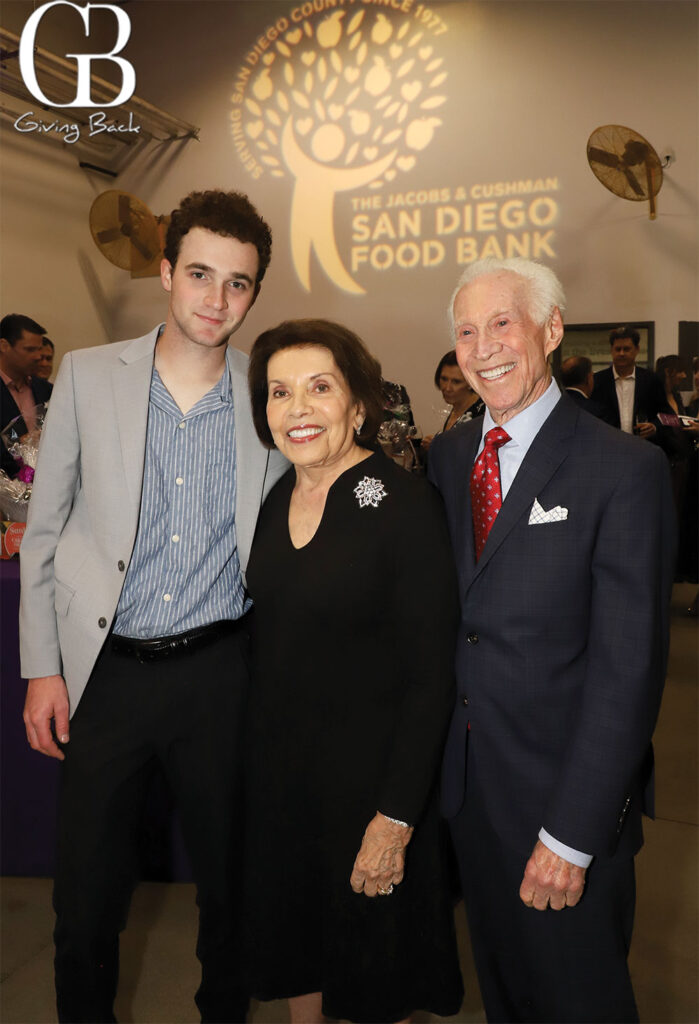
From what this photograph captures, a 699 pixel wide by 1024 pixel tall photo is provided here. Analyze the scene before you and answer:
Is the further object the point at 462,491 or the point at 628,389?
the point at 628,389

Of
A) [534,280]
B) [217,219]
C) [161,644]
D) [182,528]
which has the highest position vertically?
[217,219]

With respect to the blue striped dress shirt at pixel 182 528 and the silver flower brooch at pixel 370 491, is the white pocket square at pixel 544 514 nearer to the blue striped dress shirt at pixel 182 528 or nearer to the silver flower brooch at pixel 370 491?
the silver flower brooch at pixel 370 491

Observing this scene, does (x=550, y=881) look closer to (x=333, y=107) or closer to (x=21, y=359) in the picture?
(x=21, y=359)

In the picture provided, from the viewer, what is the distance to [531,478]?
4.61ft

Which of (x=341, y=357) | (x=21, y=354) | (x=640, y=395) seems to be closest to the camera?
(x=341, y=357)

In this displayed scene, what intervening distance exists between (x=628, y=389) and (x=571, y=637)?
5.52 m

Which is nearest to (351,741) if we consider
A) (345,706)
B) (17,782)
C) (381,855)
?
(345,706)

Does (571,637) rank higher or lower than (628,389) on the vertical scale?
lower

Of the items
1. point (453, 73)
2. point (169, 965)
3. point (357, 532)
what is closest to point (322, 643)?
point (357, 532)

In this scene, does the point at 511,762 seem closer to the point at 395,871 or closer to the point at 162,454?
the point at 395,871

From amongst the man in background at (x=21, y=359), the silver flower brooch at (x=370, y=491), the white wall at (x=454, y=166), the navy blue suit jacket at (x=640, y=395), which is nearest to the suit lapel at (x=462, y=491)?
the silver flower brooch at (x=370, y=491)

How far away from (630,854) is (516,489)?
722 millimetres

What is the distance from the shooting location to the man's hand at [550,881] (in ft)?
4.49

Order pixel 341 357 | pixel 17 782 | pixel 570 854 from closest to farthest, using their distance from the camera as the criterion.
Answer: pixel 570 854 < pixel 341 357 < pixel 17 782
